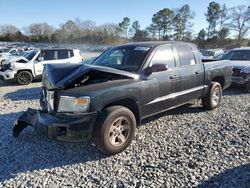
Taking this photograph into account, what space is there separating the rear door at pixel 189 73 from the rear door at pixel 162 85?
23cm

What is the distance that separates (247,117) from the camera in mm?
6180

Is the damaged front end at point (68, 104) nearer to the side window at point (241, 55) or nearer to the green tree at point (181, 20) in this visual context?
the side window at point (241, 55)

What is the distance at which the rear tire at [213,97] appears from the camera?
21.5 ft

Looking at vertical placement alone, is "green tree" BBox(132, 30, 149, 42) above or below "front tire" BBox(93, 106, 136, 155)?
above

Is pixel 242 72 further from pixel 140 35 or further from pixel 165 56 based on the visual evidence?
pixel 140 35

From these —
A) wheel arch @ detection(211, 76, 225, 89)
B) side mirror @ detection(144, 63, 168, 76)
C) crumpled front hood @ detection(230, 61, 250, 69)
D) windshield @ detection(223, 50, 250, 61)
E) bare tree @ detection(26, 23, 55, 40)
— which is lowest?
wheel arch @ detection(211, 76, 225, 89)

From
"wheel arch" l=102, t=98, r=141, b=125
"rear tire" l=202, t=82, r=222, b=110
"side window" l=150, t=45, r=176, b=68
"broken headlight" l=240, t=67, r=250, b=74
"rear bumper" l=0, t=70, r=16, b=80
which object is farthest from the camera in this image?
"rear bumper" l=0, t=70, r=16, b=80

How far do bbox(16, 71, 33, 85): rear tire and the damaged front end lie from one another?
25.4 ft

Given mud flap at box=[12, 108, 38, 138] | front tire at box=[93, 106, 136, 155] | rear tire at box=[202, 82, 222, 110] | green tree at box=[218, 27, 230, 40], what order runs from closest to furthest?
front tire at box=[93, 106, 136, 155]
mud flap at box=[12, 108, 38, 138]
rear tire at box=[202, 82, 222, 110]
green tree at box=[218, 27, 230, 40]

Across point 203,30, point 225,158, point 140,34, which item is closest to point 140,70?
point 225,158

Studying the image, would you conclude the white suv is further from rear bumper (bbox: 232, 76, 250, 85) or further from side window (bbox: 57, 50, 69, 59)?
rear bumper (bbox: 232, 76, 250, 85)

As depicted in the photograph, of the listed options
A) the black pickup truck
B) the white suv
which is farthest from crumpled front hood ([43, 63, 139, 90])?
the white suv

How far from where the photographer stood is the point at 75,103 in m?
3.82

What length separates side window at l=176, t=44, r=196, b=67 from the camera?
5637 millimetres
